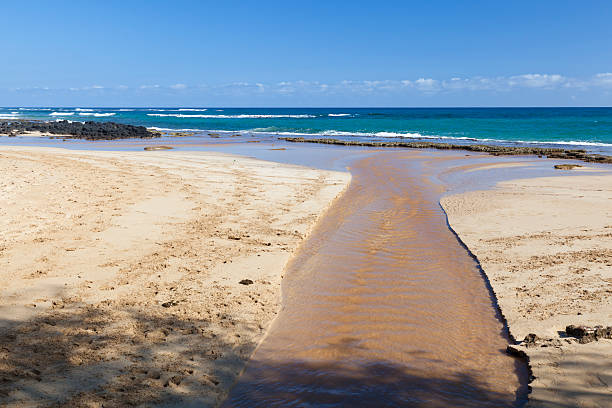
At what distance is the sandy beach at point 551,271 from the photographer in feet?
14.0

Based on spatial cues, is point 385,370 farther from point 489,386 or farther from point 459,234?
point 459,234

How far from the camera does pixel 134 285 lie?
6309 mm

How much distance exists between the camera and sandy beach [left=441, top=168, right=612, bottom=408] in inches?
168

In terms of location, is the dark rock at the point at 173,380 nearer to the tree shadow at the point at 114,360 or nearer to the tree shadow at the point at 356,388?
the tree shadow at the point at 114,360

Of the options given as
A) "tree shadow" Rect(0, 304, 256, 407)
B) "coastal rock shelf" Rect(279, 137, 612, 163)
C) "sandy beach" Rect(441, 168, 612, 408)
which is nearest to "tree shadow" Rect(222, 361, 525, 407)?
"tree shadow" Rect(0, 304, 256, 407)

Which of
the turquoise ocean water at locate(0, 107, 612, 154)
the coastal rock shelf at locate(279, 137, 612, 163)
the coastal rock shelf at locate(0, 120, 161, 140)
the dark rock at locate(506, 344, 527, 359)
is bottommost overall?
the dark rock at locate(506, 344, 527, 359)

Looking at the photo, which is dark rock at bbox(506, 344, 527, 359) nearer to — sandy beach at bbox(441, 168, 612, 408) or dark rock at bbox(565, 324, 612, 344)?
sandy beach at bbox(441, 168, 612, 408)

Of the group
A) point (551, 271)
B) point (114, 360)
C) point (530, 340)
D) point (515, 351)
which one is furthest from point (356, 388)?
point (551, 271)

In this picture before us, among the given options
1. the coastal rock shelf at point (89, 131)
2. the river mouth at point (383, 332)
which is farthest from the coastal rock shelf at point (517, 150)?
the river mouth at point (383, 332)

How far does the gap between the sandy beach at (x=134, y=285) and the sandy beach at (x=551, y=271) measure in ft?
10.0

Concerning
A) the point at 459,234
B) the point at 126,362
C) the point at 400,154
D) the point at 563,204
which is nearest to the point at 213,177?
the point at 459,234

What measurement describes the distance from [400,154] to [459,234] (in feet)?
67.4

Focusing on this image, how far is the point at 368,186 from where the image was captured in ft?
53.6

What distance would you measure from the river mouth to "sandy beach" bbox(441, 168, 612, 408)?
0.88 feet
